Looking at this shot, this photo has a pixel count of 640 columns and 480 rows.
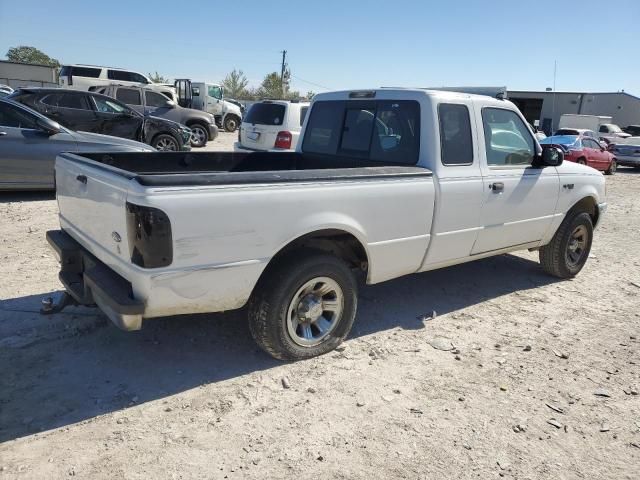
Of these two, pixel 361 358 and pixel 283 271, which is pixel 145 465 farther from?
pixel 361 358

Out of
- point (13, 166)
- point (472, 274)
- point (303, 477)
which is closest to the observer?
point (303, 477)

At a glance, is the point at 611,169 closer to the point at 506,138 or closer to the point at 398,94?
the point at 506,138

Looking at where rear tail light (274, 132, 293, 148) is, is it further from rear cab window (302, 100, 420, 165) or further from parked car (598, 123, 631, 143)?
parked car (598, 123, 631, 143)

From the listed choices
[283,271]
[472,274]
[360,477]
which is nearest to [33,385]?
[283,271]

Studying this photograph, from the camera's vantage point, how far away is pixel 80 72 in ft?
80.7

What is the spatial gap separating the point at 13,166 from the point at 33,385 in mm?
5927

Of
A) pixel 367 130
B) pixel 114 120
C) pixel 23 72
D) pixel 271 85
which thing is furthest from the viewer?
pixel 271 85

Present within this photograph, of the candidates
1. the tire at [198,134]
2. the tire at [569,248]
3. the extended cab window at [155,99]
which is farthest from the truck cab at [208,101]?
the tire at [569,248]

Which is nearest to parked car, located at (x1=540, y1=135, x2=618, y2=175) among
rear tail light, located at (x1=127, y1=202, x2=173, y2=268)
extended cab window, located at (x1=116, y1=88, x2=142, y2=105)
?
extended cab window, located at (x1=116, y1=88, x2=142, y2=105)

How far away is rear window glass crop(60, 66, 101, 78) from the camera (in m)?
24.4

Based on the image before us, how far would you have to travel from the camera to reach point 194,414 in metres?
3.05

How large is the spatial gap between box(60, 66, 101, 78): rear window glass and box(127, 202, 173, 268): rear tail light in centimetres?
2514

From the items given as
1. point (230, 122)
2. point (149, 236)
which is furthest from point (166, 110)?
point (149, 236)

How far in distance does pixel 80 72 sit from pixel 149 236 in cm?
2551
